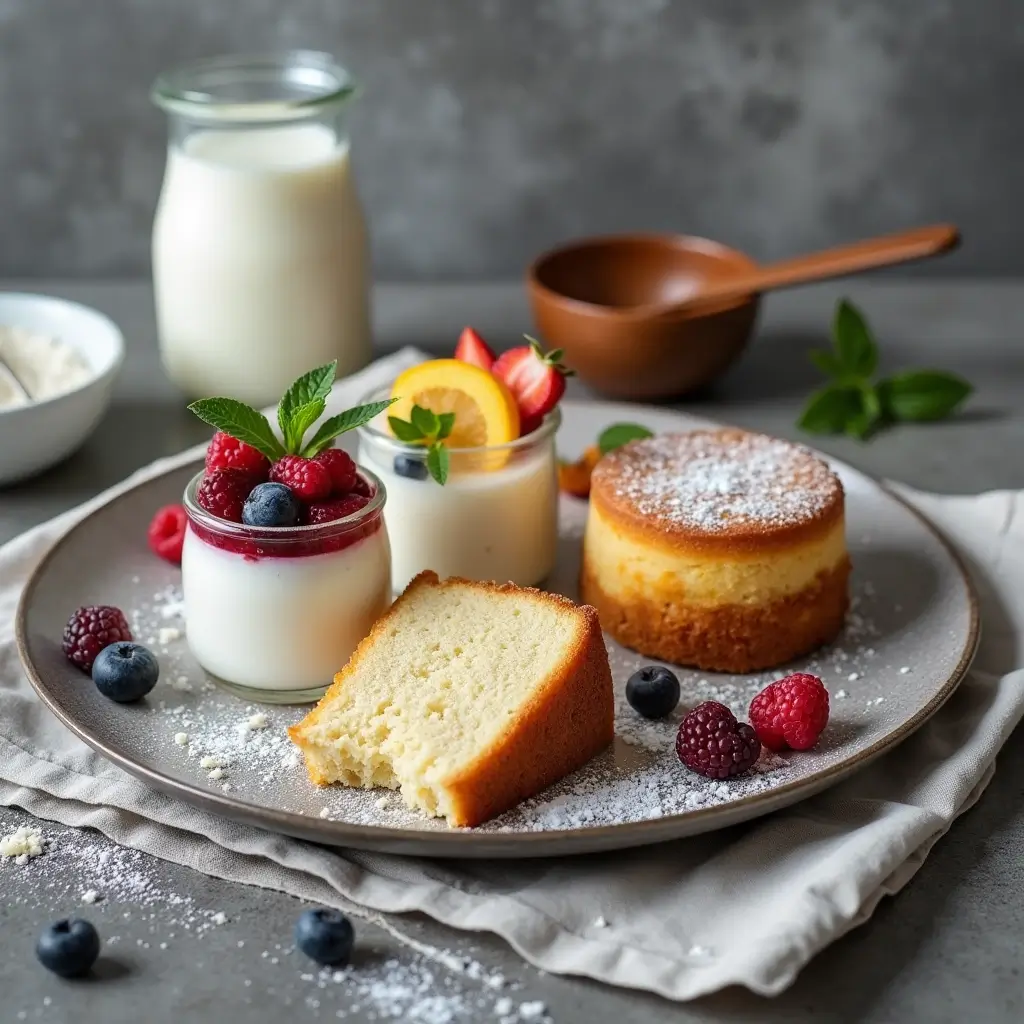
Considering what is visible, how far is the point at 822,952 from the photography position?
1.96 m

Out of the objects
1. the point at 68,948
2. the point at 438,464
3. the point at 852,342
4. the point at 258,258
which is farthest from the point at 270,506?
the point at 852,342

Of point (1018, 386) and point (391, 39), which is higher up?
point (391, 39)

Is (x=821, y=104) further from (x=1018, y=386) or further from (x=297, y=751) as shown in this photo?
(x=297, y=751)

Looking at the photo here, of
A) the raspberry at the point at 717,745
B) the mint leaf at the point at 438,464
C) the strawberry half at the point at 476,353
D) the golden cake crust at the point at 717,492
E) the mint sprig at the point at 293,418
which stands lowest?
the raspberry at the point at 717,745

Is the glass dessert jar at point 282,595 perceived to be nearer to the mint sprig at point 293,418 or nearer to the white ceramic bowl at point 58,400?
the mint sprig at point 293,418

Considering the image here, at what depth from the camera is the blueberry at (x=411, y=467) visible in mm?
2688

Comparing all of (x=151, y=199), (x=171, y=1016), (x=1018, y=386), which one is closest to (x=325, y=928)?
(x=171, y=1016)

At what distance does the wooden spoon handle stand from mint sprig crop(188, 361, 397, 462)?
1.42 metres

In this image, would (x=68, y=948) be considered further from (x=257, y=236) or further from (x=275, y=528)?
(x=257, y=236)

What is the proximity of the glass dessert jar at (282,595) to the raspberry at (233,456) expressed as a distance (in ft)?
0.17

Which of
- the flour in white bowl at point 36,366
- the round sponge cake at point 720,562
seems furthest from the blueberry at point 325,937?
the flour in white bowl at point 36,366

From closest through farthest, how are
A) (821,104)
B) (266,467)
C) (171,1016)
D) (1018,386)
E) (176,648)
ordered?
(171,1016), (266,467), (176,648), (1018,386), (821,104)

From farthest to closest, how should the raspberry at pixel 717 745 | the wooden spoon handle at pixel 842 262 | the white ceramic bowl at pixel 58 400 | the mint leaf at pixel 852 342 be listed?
the mint leaf at pixel 852 342 < the wooden spoon handle at pixel 842 262 < the white ceramic bowl at pixel 58 400 < the raspberry at pixel 717 745

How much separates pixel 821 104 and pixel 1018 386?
1.03 metres
